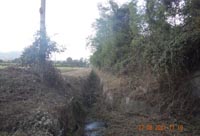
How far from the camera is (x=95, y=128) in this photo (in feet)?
30.7

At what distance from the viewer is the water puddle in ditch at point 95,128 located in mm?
8637

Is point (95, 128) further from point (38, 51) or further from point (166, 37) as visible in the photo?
point (38, 51)

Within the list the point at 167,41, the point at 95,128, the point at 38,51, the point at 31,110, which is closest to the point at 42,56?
the point at 38,51

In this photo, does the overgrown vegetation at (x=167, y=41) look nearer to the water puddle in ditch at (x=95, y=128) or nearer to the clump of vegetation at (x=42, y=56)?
the water puddle in ditch at (x=95, y=128)

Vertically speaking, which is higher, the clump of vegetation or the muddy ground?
the clump of vegetation

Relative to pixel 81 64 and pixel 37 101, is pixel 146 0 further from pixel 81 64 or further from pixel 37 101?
pixel 81 64

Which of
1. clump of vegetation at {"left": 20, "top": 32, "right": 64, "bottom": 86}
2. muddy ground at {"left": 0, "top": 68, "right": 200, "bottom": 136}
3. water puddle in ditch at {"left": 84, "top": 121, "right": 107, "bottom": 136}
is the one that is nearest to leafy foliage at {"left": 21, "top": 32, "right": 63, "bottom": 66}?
clump of vegetation at {"left": 20, "top": 32, "right": 64, "bottom": 86}

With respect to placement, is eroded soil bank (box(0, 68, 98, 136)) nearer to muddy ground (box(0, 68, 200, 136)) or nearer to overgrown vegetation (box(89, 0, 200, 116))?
muddy ground (box(0, 68, 200, 136))

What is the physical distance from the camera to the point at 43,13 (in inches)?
480

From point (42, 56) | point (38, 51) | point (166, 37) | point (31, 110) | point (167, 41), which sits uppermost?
point (166, 37)

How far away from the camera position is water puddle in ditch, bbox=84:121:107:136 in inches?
340

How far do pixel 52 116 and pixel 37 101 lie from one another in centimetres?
170

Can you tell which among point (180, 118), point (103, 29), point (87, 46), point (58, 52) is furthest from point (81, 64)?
point (180, 118)

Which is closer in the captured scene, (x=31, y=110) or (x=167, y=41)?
(x=31, y=110)
